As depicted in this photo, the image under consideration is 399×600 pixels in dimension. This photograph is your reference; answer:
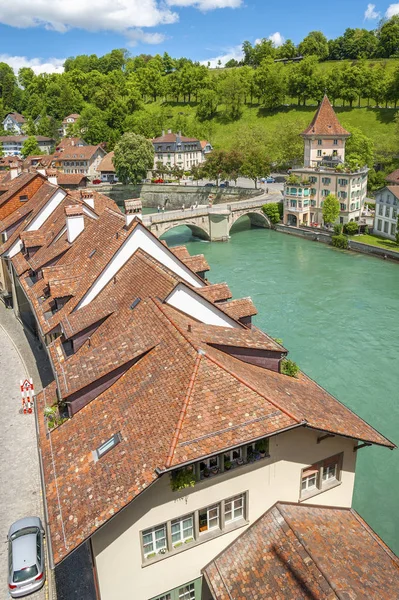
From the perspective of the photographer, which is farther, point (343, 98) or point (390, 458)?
point (343, 98)

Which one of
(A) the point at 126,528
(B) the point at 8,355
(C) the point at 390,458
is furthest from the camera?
(B) the point at 8,355

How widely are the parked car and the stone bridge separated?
186 ft

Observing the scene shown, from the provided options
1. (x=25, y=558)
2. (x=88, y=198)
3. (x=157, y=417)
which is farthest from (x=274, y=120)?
(x=157, y=417)

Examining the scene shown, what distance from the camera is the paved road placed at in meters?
19.5

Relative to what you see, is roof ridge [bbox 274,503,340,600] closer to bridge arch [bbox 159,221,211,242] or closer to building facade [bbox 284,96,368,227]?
bridge arch [bbox 159,221,211,242]

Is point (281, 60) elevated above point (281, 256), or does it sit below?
above

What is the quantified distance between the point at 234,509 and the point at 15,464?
13437 mm

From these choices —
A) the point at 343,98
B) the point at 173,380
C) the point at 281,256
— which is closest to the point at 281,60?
the point at 343,98

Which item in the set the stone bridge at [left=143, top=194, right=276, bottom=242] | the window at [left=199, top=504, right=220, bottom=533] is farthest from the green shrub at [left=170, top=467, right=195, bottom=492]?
the stone bridge at [left=143, top=194, right=276, bottom=242]

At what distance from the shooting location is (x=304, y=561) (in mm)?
11812

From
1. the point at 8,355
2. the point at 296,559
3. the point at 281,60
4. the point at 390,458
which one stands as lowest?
the point at 390,458

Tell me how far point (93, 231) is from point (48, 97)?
549 feet

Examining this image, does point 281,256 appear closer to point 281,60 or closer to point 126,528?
point 126,528

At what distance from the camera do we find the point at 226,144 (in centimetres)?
12825
